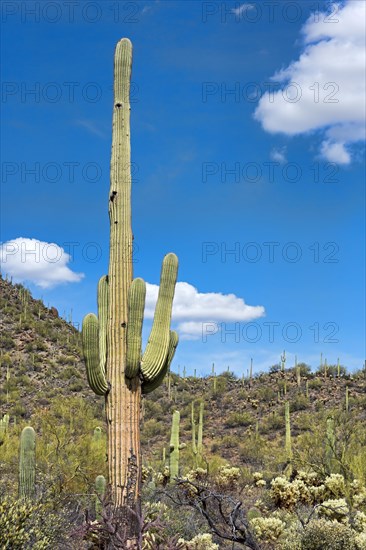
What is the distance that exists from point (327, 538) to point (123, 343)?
3.27 metres

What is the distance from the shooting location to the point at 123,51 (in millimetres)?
8953

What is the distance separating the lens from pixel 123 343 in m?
7.78

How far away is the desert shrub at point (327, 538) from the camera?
251 inches

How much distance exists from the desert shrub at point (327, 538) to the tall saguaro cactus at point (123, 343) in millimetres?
2004

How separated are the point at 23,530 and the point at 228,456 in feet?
63.9

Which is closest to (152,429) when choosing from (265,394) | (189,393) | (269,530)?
(189,393)

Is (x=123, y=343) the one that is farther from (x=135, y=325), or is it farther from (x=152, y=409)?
(x=152, y=409)

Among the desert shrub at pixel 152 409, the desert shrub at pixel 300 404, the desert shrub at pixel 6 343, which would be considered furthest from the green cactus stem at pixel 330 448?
the desert shrub at pixel 6 343

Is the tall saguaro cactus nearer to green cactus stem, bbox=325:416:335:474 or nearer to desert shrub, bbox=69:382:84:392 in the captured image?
green cactus stem, bbox=325:416:335:474

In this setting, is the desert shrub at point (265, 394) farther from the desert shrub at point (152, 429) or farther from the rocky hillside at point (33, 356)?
the rocky hillside at point (33, 356)

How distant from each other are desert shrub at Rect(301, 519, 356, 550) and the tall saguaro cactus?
6.58ft

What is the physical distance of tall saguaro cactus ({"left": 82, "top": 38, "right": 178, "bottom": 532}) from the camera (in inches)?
297

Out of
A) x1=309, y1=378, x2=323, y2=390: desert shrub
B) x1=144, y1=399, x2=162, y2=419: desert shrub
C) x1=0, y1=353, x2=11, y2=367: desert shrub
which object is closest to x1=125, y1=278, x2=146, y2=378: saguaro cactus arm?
x1=144, y1=399, x2=162, y2=419: desert shrub

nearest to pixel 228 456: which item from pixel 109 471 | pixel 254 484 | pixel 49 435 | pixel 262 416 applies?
pixel 262 416
